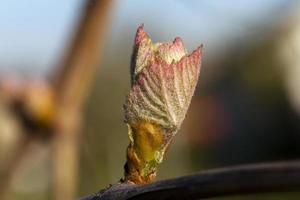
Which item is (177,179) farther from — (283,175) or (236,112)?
(236,112)

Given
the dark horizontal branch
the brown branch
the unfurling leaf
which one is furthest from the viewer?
the brown branch

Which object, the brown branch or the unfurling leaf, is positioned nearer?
the unfurling leaf

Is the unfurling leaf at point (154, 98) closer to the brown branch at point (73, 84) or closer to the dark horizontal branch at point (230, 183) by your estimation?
the dark horizontal branch at point (230, 183)

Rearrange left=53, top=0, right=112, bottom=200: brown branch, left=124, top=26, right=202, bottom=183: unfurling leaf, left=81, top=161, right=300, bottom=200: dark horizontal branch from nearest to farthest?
left=81, top=161, right=300, bottom=200: dark horizontal branch < left=124, top=26, right=202, bottom=183: unfurling leaf < left=53, top=0, right=112, bottom=200: brown branch

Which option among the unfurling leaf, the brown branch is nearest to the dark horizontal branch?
the unfurling leaf

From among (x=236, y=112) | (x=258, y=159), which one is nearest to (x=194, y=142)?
(x=258, y=159)

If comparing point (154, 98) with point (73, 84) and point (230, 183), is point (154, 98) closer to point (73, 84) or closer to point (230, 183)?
point (230, 183)

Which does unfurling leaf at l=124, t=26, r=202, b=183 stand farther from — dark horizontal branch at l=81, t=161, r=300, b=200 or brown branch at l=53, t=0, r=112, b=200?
brown branch at l=53, t=0, r=112, b=200

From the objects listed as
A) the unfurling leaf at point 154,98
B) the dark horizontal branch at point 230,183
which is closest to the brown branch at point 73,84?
the unfurling leaf at point 154,98
